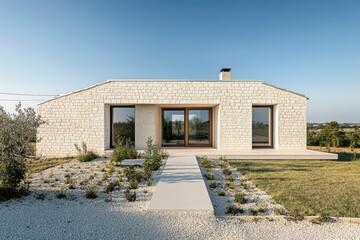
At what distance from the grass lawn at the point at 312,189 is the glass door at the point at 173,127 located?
598cm

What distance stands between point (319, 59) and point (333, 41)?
1458 mm

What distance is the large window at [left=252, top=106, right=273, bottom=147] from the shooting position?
1136 cm

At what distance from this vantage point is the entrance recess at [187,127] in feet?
41.1

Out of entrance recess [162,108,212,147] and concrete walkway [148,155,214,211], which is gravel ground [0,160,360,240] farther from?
entrance recess [162,108,212,147]

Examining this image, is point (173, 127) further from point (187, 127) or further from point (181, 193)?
point (181, 193)

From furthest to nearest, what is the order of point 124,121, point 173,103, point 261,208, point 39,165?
point 124,121, point 173,103, point 39,165, point 261,208

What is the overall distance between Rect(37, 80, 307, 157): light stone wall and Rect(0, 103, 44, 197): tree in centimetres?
409

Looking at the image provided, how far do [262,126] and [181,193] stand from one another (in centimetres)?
891

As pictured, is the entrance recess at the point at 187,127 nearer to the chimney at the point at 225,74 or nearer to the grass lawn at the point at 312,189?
the chimney at the point at 225,74

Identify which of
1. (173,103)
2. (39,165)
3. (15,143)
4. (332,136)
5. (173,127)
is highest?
(173,103)

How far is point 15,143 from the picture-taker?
4664mm

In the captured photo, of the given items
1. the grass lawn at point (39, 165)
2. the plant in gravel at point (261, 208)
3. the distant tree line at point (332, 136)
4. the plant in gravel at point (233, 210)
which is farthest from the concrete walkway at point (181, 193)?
the distant tree line at point (332, 136)

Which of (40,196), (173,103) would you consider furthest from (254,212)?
(173,103)

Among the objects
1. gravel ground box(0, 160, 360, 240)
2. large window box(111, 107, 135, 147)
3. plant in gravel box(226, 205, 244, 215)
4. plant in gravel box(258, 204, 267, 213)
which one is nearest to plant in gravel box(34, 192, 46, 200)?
gravel ground box(0, 160, 360, 240)
